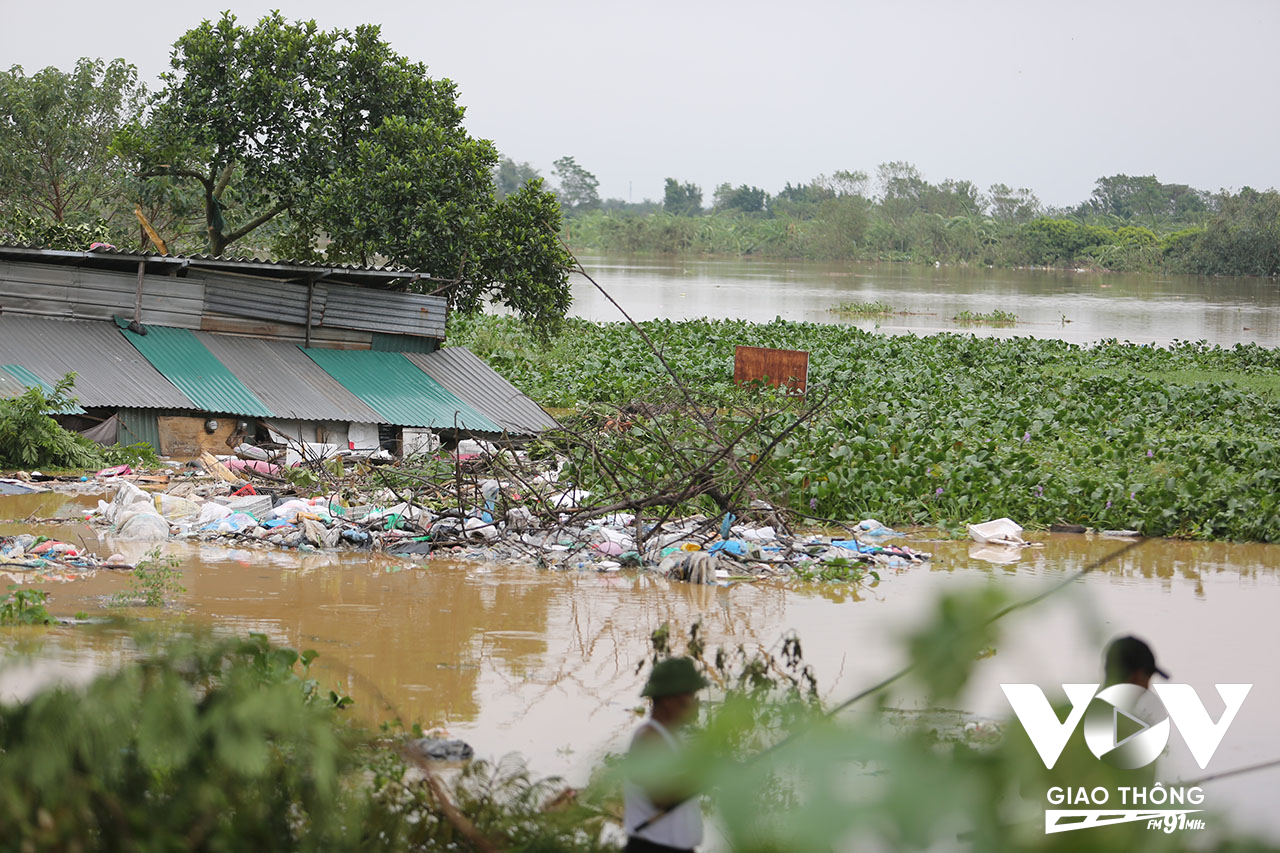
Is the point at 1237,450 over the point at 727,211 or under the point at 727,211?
under

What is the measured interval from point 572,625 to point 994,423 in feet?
31.6

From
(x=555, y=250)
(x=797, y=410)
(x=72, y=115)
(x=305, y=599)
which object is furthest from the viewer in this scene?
(x=72, y=115)

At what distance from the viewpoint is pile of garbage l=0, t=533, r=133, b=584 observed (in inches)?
356

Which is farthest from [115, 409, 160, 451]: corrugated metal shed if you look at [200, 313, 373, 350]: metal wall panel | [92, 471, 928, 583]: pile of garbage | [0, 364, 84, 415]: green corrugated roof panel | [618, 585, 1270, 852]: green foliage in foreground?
[618, 585, 1270, 852]: green foliage in foreground

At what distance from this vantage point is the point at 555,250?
61.8 ft

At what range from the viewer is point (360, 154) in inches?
736

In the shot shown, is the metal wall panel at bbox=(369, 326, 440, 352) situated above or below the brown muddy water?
above

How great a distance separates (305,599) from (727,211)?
13028 centimetres

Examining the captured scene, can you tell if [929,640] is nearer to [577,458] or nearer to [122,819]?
[122,819]

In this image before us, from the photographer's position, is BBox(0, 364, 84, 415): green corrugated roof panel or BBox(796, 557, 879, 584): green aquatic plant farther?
BBox(0, 364, 84, 415): green corrugated roof panel

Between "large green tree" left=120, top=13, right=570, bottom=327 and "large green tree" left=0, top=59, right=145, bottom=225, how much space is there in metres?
8.50

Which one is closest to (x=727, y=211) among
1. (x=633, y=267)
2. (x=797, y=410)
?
(x=633, y=267)

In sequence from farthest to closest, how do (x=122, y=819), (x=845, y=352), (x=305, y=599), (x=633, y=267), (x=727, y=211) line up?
Result: 1. (x=727, y=211)
2. (x=633, y=267)
3. (x=845, y=352)
4. (x=305, y=599)
5. (x=122, y=819)

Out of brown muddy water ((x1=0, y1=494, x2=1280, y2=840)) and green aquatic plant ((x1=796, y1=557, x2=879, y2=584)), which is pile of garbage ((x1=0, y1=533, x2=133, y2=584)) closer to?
brown muddy water ((x1=0, y1=494, x2=1280, y2=840))
